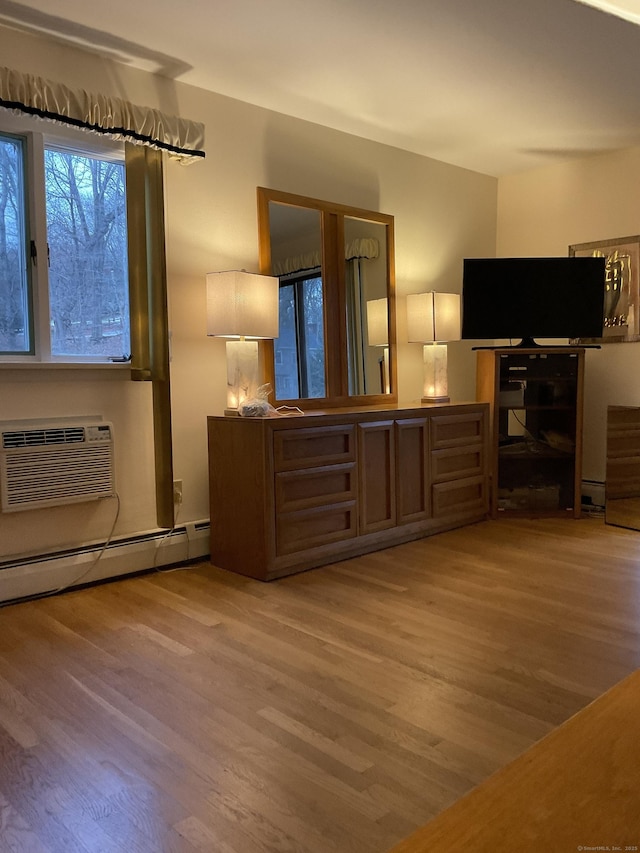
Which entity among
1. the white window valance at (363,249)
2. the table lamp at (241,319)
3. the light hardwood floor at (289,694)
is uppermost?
the white window valance at (363,249)

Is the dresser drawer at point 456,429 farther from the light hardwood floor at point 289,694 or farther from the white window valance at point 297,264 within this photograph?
the white window valance at point 297,264

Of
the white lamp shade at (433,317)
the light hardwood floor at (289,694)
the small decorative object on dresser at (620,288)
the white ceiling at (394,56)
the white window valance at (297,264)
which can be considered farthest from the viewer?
the small decorative object on dresser at (620,288)

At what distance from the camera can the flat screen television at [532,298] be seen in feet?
13.8

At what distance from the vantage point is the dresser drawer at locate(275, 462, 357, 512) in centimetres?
312

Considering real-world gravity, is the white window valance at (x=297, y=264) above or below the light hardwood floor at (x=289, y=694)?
→ above

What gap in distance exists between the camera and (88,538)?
10.1 ft

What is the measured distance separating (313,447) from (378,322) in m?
1.27

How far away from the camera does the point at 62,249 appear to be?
9.81ft

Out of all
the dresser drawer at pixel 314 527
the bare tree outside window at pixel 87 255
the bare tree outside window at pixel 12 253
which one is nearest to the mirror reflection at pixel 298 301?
the dresser drawer at pixel 314 527

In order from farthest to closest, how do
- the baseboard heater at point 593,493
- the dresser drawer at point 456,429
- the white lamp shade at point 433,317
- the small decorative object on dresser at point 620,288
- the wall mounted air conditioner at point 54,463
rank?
the baseboard heater at point 593,493 < the small decorative object on dresser at point 620,288 < the white lamp shade at point 433,317 < the dresser drawer at point 456,429 < the wall mounted air conditioner at point 54,463

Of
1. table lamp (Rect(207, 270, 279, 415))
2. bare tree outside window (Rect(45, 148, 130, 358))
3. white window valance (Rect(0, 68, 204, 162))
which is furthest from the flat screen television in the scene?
bare tree outside window (Rect(45, 148, 130, 358))

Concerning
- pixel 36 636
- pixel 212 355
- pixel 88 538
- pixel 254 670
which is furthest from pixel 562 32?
pixel 36 636

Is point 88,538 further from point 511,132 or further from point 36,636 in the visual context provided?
point 511,132

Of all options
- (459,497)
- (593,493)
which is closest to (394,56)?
(459,497)
